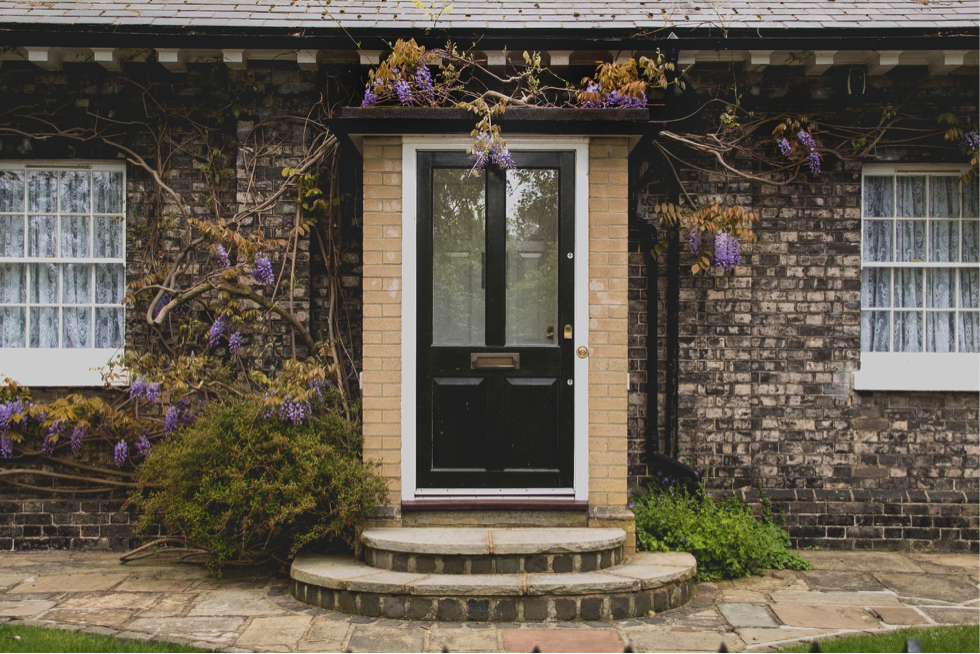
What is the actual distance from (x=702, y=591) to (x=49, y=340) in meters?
5.59

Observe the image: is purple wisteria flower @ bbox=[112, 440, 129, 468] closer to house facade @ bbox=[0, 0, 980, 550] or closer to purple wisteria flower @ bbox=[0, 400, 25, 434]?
house facade @ bbox=[0, 0, 980, 550]

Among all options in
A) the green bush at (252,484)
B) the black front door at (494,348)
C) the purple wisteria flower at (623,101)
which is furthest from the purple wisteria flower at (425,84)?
the green bush at (252,484)

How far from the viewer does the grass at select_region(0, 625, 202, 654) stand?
4141 millimetres

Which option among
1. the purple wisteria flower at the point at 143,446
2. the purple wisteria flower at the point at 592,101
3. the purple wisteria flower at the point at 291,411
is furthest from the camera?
the purple wisteria flower at the point at 143,446

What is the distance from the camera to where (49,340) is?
6.63 metres

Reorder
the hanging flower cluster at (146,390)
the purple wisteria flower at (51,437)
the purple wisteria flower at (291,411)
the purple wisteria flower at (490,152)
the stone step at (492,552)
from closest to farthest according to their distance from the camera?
1. the stone step at (492,552)
2. the purple wisteria flower at (490,152)
3. the purple wisteria flower at (291,411)
4. the hanging flower cluster at (146,390)
5. the purple wisteria flower at (51,437)

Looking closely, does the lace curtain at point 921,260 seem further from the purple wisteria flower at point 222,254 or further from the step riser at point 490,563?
the purple wisteria flower at point 222,254

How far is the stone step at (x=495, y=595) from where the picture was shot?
15.9ft

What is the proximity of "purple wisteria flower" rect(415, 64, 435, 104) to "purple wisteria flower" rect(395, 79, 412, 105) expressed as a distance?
93 mm

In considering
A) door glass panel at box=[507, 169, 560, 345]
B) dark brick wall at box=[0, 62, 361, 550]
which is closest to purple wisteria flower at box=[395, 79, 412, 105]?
door glass panel at box=[507, 169, 560, 345]

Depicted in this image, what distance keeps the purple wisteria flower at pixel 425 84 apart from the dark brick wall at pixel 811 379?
84.1 inches

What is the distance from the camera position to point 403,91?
555cm

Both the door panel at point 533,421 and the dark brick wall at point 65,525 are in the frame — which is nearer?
the door panel at point 533,421

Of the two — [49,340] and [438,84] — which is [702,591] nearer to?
[438,84]
